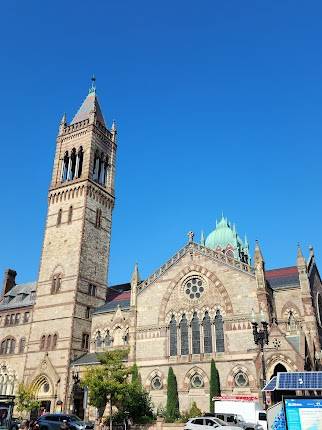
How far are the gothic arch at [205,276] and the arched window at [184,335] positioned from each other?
177 cm

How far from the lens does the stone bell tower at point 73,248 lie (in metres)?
46.5

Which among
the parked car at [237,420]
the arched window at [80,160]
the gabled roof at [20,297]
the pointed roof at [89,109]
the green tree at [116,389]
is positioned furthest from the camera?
the pointed roof at [89,109]

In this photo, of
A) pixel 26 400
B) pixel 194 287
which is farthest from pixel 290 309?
pixel 26 400

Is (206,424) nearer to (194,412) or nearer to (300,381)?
(194,412)

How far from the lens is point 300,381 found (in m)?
13.6

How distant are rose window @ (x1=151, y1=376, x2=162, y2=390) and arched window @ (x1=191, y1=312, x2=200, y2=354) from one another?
4.05m

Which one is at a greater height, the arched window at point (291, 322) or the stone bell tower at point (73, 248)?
the stone bell tower at point (73, 248)

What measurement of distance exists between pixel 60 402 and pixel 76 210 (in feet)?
70.6

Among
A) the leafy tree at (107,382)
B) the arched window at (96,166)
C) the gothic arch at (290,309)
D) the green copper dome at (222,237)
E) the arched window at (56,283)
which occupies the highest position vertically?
the arched window at (96,166)

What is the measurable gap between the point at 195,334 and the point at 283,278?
986 centimetres

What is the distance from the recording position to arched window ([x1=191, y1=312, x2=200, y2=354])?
3934 centimetres

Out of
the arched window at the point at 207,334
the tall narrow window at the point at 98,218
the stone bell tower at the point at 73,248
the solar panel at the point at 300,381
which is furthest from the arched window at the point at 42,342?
the solar panel at the point at 300,381

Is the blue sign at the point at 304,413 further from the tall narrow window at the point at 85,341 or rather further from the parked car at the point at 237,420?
the tall narrow window at the point at 85,341

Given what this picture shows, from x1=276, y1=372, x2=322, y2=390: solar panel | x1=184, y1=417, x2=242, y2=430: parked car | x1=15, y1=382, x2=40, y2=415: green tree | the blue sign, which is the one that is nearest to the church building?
x1=15, y1=382, x2=40, y2=415: green tree
